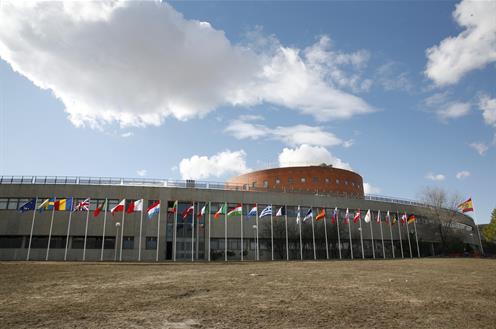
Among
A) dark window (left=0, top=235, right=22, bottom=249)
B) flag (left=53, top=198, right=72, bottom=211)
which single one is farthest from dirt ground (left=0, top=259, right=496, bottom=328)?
dark window (left=0, top=235, right=22, bottom=249)

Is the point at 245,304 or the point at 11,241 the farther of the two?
the point at 11,241

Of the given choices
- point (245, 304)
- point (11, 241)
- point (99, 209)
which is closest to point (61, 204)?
point (99, 209)

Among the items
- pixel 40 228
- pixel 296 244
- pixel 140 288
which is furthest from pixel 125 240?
pixel 140 288

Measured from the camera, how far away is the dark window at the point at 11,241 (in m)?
48.8

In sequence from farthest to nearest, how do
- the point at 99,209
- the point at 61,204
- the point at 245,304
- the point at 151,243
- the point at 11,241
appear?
the point at 151,243 < the point at 11,241 < the point at 61,204 < the point at 99,209 < the point at 245,304

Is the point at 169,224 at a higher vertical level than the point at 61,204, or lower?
lower

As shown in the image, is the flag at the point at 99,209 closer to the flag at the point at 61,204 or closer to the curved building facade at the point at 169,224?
the curved building facade at the point at 169,224

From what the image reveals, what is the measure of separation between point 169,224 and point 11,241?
21.7m

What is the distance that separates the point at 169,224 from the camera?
52156mm

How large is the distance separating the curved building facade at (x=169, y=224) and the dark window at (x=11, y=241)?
138 mm

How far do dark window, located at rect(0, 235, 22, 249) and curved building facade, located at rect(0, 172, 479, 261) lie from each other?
0.14 m

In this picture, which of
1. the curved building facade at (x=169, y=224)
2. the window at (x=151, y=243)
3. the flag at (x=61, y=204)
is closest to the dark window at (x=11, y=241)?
the curved building facade at (x=169, y=224)

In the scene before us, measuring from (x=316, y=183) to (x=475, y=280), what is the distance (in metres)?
59.7

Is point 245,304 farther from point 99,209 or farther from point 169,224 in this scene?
point 169,224
